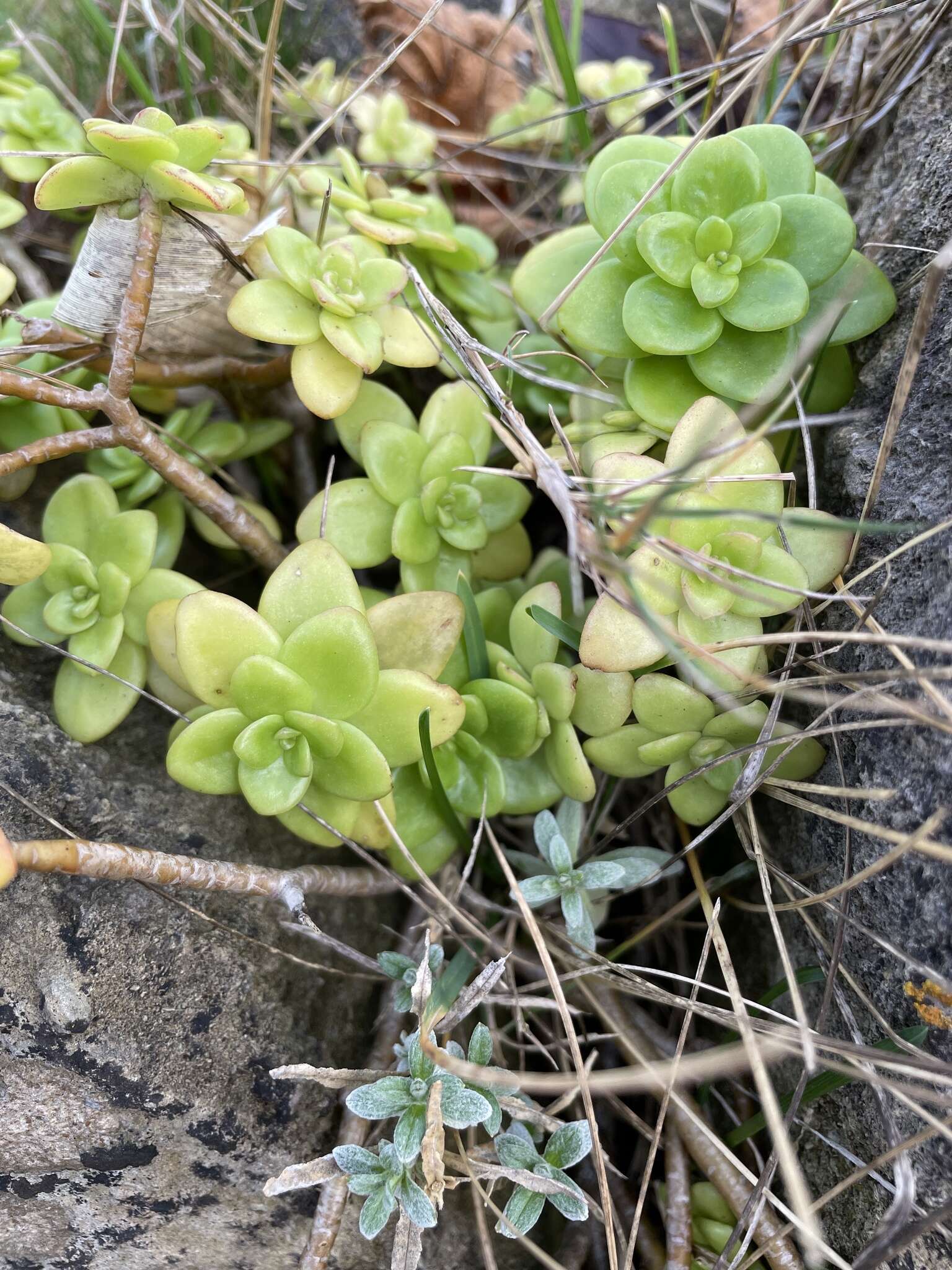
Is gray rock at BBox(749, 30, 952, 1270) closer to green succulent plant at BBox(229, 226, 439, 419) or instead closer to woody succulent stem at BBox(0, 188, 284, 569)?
green succulent plant at BBox(229, 226, 439, 419)

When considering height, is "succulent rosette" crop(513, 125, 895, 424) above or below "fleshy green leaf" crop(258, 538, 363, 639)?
above

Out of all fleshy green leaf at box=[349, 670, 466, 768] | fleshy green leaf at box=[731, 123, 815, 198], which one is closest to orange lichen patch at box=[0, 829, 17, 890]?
fleshy green leaf at box=[349, 670, 466, 768]

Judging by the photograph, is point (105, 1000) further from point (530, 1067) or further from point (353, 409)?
point (353, 409)

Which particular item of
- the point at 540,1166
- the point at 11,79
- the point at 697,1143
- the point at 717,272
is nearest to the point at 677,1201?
the point at 697,1143

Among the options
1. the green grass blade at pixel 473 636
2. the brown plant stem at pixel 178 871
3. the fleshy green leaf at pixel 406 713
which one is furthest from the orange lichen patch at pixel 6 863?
the green grass blade at pixel 473 636

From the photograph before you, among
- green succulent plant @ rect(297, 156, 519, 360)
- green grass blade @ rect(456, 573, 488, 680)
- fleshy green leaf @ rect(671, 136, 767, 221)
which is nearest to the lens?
fleshy green leaf @ rect(671, 136, 767, 221)

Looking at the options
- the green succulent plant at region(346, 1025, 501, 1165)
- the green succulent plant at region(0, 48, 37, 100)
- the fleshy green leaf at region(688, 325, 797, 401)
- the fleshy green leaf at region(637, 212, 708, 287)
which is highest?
the green succulent plant at region(0, 48, 37, 100)
